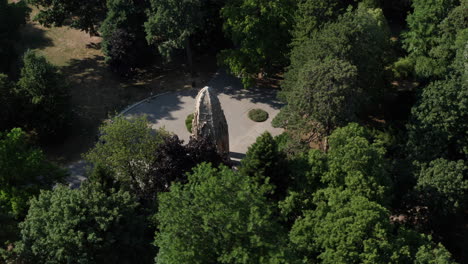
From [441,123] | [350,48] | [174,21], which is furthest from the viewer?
[174,21]

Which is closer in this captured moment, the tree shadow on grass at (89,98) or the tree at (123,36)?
the tree shadow on grass at (89,98)

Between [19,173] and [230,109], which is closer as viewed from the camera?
[19,173]

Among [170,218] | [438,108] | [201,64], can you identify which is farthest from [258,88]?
[170,218]

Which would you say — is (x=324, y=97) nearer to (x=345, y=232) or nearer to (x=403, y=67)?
(x=345, y=232)

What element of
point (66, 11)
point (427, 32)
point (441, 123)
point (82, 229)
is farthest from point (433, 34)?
point (66, 11)

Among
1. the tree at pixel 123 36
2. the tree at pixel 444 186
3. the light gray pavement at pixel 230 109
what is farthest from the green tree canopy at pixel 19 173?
the tree at pixel 444 186

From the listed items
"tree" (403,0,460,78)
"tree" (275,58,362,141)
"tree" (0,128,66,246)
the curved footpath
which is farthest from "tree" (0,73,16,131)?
"tree" (403,0,460,78)

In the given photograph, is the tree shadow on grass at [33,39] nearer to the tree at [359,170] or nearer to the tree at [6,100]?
the tree at [6,100]
